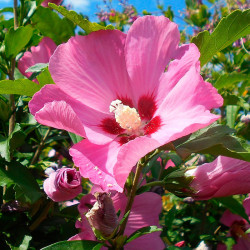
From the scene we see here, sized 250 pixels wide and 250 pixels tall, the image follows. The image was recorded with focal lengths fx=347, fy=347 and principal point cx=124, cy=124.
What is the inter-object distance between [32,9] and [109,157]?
2.76 ft

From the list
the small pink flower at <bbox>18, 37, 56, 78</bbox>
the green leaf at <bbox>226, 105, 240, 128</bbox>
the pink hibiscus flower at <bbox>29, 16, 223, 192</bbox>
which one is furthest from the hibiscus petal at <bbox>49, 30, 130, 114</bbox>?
the green leaf at <bbox>226, 105, 240, 128</bbox>

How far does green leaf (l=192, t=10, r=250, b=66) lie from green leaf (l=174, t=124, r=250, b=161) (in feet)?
0.59

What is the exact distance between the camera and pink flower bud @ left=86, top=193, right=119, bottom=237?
71cm

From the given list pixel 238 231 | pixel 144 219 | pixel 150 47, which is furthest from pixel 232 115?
pixel 150 47

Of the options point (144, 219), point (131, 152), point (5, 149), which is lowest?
point (144, 219)

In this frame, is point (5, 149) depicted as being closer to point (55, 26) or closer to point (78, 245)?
point (78, 245)

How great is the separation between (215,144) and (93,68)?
325mm

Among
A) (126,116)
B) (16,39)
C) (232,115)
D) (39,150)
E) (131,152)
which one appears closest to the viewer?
(131,152)

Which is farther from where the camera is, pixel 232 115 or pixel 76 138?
pixel 232 115

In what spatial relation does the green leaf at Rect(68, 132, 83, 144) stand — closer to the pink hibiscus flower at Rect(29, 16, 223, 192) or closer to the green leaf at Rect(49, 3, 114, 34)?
the pink hibiscus flower at Rect(29, 16, 223, 192)

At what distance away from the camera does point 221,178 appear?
775 millimetres

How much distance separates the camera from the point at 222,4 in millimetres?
2945

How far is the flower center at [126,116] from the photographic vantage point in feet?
2.69

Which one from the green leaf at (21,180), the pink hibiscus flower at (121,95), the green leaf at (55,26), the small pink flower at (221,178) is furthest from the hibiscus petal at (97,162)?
the green leaf at (55,26)
